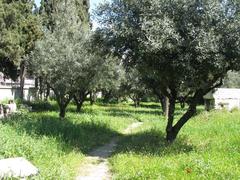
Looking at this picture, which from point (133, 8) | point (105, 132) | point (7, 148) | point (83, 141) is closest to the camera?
point (7, 148)

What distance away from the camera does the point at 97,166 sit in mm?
14852

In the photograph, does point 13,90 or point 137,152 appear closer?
point 137,152

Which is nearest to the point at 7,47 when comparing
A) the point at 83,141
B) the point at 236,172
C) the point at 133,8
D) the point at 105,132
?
the point at 105,132

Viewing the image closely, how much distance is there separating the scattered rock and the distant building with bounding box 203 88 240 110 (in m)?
39.9

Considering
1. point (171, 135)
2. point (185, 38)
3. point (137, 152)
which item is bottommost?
point (137, 152)

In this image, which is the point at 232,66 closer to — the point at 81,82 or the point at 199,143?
the point at 199,143

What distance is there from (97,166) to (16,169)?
473 cm

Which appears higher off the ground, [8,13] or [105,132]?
[8,13]

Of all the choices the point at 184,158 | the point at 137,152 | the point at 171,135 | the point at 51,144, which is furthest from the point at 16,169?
the point at 171,135

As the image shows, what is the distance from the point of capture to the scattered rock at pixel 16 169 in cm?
1025

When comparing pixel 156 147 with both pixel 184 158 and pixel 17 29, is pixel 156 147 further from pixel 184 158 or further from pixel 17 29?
pixel 17 29

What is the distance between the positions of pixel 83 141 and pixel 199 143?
5135mm

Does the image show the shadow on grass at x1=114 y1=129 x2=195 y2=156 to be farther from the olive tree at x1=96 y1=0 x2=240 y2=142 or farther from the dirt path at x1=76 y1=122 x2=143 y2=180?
the olive tree at x1=96 y1=0 x2=240 y2=142

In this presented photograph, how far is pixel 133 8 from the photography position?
17141 mm
